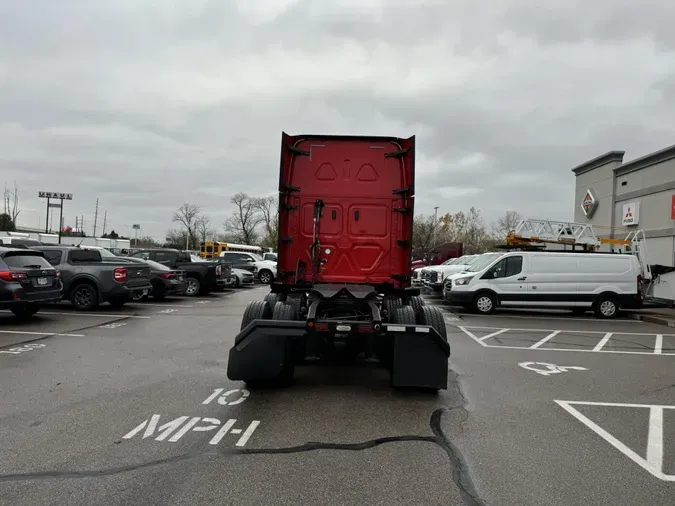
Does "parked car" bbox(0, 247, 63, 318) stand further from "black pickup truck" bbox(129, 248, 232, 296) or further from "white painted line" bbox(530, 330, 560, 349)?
"white painted line" bbox(530, 330, 560, 349)

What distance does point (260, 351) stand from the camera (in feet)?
19.1

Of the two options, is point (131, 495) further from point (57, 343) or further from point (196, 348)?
point (57, 343)

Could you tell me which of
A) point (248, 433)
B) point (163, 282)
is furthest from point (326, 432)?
point (163, 282)

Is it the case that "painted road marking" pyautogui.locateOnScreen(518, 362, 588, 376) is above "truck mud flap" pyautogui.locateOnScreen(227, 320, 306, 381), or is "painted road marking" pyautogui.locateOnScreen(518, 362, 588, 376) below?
below

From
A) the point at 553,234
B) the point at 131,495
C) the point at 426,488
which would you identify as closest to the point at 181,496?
the point at 131,495

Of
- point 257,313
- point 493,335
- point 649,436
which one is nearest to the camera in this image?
point 649,436

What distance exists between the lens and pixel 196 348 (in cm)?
887

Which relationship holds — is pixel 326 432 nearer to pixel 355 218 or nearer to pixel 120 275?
pixel 355 218

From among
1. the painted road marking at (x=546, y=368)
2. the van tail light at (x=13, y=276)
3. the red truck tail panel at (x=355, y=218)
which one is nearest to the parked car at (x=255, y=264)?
the van tail light at (x=13, y=276)

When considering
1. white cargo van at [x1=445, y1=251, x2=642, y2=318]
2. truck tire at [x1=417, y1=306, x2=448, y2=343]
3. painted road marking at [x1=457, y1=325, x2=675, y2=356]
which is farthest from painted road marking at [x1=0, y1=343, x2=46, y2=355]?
white cargo van at [x1=445, y1=251, x2=642, y2=318]

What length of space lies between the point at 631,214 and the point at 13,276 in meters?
24.9

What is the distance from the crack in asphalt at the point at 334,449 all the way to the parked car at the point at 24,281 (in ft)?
25.7

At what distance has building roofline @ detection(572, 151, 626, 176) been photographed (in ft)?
88.5

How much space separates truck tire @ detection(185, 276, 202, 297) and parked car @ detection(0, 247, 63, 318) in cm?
865
